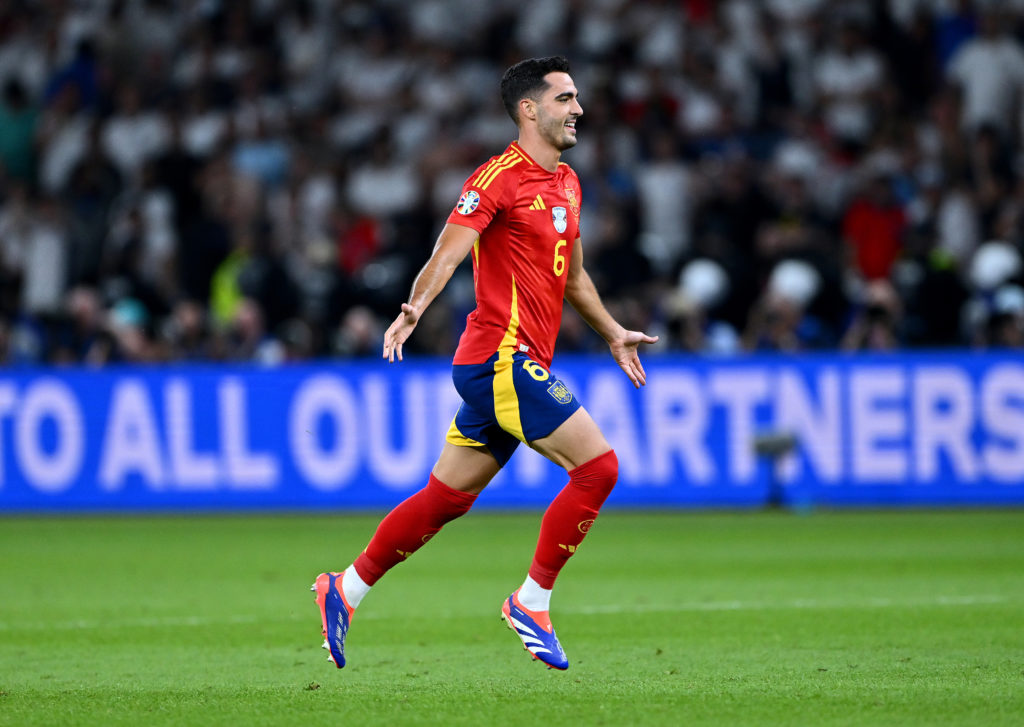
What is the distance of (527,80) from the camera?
6.61m

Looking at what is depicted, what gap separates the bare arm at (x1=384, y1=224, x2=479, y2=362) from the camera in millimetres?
5957

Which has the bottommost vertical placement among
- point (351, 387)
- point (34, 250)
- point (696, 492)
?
point (696, 492)

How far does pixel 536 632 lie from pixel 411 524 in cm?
71

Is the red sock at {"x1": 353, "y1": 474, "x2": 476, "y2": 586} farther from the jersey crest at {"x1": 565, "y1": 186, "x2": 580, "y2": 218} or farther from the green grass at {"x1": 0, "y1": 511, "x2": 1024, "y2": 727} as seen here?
the jersey crest at {"x1": 565, "y1": 186, "x2": 580, "y2": 218}

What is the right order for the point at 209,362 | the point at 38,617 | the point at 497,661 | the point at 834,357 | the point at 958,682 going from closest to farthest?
1. the point at 958,682
2. the point at 497,661
3. the point at 38,617
4. the point at 834,357
5. the point at 209,362

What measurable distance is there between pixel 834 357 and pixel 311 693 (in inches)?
381

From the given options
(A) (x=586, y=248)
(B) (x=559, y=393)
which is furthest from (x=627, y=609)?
(A) (x=586, y=248)

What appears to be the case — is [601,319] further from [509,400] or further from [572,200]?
[509,400]

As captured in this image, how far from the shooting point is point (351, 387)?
612 inches

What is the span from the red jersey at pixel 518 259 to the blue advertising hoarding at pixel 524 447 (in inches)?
331

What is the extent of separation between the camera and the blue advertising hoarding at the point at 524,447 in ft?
47.9

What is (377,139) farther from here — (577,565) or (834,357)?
(577,565)

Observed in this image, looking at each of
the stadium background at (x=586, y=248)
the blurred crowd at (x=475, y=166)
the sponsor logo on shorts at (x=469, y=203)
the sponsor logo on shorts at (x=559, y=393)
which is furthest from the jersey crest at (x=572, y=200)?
the blurred crowd at (x=475, y=166)

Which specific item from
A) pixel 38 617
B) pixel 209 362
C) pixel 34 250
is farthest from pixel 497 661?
pixel 34 250
